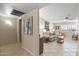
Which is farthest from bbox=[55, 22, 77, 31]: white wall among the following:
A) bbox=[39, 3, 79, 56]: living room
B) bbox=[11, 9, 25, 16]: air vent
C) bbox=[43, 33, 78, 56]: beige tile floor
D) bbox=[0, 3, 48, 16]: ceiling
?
bbox=[11, 9, 25, 16]: air vent

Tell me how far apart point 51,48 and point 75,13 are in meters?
0.78

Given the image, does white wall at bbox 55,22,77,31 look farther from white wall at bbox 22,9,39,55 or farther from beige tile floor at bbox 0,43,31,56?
beige tile floor at bbox 0,43,31,56

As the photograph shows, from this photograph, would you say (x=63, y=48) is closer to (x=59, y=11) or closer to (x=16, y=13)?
(x=59, y=11)

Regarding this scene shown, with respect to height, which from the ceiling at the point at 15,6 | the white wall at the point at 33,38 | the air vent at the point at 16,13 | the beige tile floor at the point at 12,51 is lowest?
the beige tile floor at the point at 12,51

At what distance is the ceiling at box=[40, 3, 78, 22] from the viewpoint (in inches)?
91.7

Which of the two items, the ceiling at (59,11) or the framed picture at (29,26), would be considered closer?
the ceiling at (59,11)

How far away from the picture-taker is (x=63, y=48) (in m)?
2.36

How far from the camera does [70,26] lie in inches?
93.4

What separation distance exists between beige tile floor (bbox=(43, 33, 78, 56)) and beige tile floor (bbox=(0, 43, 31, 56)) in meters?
0.37

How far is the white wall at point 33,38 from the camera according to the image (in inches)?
94.1

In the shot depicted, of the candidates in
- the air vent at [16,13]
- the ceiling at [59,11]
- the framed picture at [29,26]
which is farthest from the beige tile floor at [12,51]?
the ceiling at [59,11]

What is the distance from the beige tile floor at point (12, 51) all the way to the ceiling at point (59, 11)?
73cm

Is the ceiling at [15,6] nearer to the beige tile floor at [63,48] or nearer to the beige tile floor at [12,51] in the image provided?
the beige tile floor at [12,51]

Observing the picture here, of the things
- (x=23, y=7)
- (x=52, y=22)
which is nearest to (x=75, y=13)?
(x=52, y=22)
